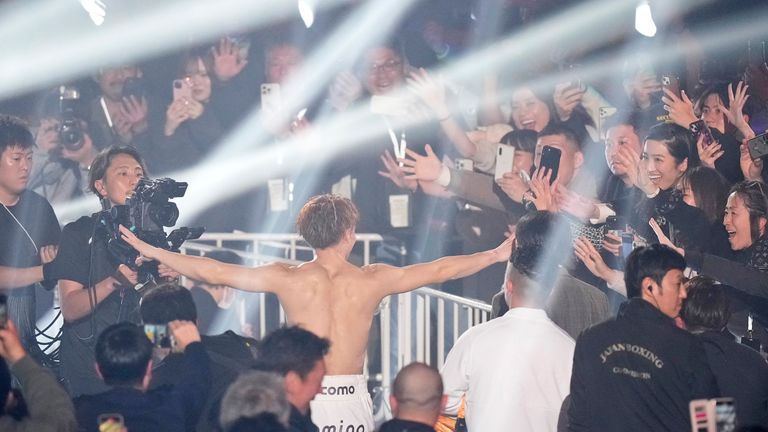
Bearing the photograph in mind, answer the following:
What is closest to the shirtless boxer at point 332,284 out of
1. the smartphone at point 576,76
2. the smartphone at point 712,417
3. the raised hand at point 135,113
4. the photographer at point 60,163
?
the smartphone at point 712,417

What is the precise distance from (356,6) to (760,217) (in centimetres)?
476

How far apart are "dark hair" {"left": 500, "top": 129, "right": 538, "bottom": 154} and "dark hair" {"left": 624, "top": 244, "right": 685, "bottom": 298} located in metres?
2.96

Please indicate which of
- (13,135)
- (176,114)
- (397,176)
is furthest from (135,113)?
(13,135)

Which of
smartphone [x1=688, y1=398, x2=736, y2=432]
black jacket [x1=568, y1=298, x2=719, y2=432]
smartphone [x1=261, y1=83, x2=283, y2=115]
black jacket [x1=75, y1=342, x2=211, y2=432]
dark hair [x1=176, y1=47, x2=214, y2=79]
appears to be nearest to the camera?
smartphone [x1=688, y1=398, x2=736, y2=432]

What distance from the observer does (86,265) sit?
247 inches

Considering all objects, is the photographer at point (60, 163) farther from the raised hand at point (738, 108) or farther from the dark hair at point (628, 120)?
the raised hand at point (738, 108)

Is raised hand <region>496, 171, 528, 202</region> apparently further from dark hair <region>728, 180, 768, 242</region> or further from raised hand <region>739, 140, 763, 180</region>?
dark hair <region>728, 180, 768, 242</region>

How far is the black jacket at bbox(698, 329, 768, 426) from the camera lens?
5.03m

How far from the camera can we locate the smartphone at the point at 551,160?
22.1ft

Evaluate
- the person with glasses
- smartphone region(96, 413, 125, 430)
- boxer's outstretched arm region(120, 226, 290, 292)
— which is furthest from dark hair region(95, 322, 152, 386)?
the person with glasses

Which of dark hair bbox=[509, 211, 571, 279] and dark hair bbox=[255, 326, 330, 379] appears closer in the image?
dark hair bbox=[255, 326, 330, 379]

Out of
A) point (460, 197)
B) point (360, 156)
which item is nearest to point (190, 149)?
point (360, 156)

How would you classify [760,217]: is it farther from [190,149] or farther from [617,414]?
[190,149]

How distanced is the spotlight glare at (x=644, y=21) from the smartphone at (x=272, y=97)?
2.68 m
